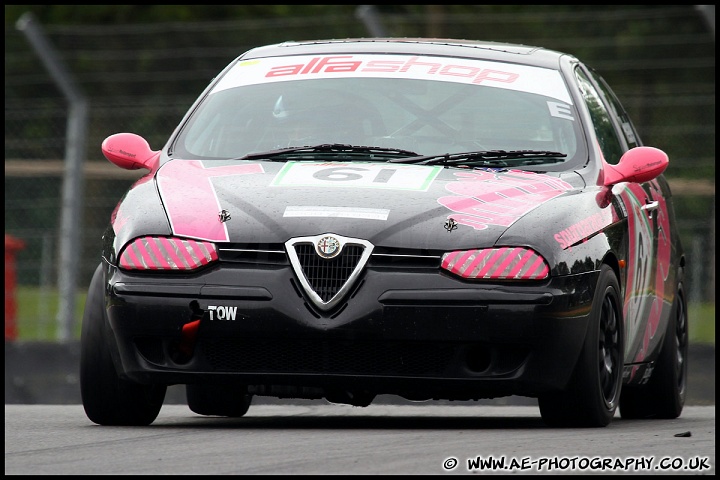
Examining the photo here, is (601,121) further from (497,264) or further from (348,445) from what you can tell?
(348,445)

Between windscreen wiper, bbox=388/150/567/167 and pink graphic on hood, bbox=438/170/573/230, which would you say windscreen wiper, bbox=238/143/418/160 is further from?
pink graphic on hood, bbox=438/170/573/230

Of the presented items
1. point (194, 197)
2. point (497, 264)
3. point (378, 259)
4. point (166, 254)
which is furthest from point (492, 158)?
point (166, 254)

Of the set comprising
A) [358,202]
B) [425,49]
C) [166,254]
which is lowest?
[166,254]

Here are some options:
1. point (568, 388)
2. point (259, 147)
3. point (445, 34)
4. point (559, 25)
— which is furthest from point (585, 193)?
point (559, 25)

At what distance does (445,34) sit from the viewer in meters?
29.8

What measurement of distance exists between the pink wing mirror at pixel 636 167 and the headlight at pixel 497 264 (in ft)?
3.47

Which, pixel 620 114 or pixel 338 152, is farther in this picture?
pixel 620 114

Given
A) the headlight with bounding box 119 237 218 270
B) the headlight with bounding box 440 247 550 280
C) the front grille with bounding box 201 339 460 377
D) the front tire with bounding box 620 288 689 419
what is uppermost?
the headlight with bounding box 440 247 550 280

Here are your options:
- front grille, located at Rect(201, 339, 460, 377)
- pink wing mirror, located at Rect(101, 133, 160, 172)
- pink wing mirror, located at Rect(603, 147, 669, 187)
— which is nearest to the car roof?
pink wing mirror, located at Rect(603, 147, 669, 187)

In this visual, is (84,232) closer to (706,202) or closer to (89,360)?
(89,360)

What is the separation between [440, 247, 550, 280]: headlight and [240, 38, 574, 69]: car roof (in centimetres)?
181

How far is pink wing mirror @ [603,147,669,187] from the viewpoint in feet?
23.5

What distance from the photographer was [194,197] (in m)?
6.50

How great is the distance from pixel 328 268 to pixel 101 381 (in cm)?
109
